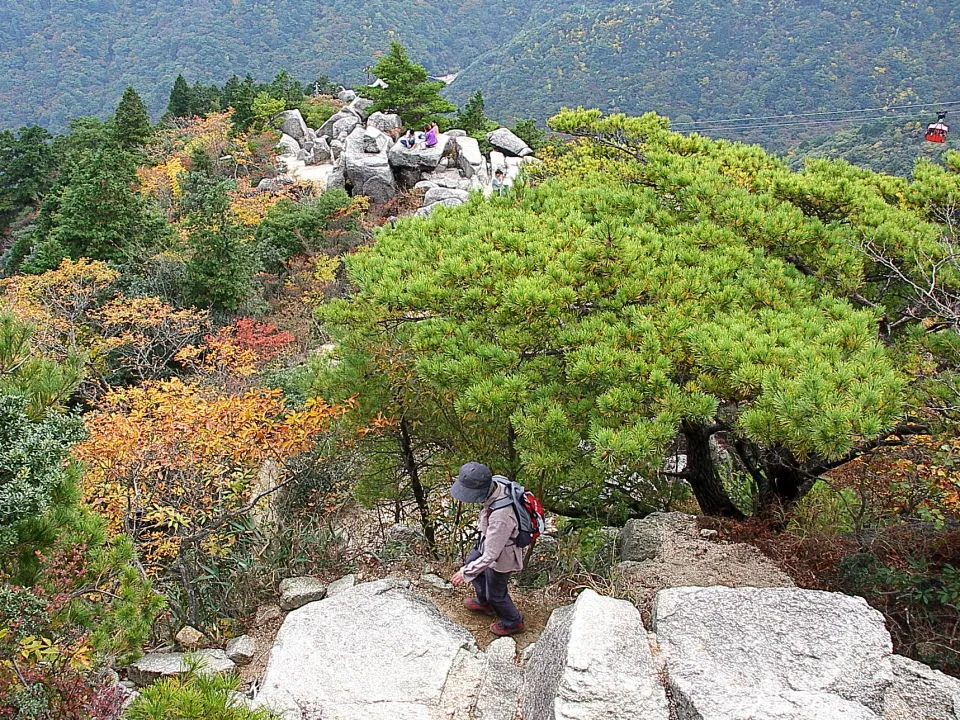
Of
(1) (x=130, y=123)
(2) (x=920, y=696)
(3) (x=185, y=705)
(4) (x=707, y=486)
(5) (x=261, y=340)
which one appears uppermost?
(1) (x=130, y=123)

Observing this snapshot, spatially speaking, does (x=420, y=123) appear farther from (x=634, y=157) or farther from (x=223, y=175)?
(x=634, y=157)

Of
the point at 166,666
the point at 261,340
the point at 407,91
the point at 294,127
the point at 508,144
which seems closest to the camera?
the point at 166,666

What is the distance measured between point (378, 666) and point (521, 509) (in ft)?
4.47

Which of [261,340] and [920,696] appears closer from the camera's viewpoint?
[920,696]

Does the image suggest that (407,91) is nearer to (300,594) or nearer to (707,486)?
(707,486)

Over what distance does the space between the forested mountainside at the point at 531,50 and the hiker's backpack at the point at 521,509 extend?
47.0m

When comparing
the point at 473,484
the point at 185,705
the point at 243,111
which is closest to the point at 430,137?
the point at 243,111

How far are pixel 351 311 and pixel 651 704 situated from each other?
4.24 metres

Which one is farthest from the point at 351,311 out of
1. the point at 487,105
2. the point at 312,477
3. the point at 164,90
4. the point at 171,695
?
the point at 164,90

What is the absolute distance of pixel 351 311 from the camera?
6574 mm

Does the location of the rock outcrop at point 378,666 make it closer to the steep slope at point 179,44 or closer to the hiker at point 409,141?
the hiker at point 409,141

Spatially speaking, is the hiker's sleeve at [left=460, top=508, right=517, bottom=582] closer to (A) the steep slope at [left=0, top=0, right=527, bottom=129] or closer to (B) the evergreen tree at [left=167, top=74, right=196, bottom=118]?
(B) the evergreen tree at [left=167, top=74, right=196, bottom=118]

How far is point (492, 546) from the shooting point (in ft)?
15.2

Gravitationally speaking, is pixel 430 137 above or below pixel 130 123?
below
